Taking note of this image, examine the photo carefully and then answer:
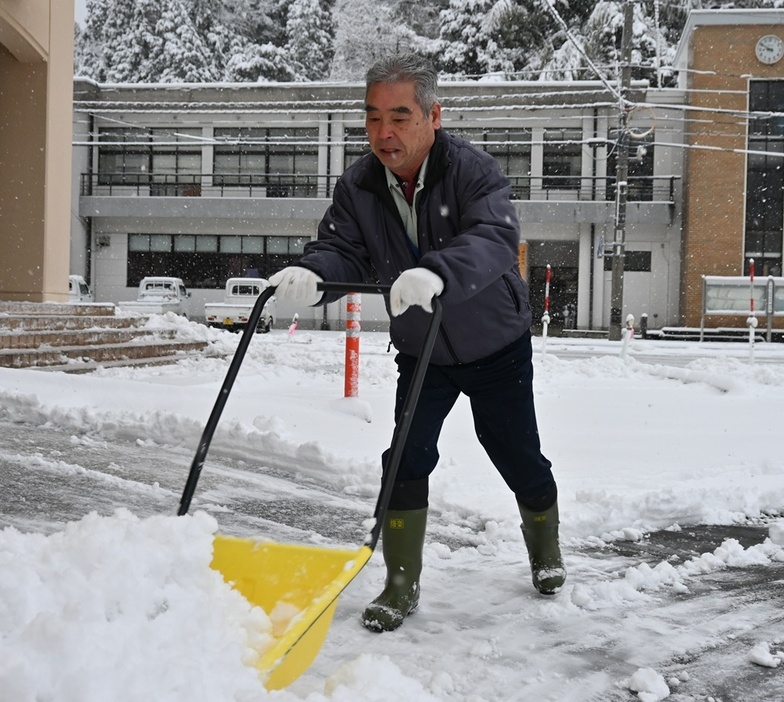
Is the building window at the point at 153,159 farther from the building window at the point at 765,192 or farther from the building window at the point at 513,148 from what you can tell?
the building window at the point at 765,192

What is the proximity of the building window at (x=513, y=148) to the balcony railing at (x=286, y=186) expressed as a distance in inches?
1.9

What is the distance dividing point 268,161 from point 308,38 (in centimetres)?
1083

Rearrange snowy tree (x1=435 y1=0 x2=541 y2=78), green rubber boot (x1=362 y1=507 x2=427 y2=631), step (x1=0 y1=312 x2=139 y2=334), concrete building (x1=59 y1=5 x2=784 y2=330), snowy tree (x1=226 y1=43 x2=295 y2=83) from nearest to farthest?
green rubber boot (x1=362 y1=507 x2=427 y2=631), step (x1=0 y1=312 x2=139 y2=334), concrete building (x1=59 y1=5 x2=784 y2=330), snowy tree (x1=435 y1=0 x2=541 y2=78), snowy tree (x1=226 y1=43 x2=295 y2=83)

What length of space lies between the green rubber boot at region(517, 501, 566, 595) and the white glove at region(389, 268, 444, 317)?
3.90 feet

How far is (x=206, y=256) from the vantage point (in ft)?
102

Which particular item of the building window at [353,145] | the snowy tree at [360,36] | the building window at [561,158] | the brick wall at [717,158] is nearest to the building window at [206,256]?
the building window at [353,145]

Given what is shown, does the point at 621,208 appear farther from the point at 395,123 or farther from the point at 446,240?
the point at 395,123

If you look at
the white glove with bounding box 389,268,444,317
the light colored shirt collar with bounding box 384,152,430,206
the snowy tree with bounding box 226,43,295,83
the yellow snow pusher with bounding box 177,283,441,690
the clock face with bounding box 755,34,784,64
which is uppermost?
the snowy tree with bounding box 226,43,295,83

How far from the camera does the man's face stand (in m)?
2.76

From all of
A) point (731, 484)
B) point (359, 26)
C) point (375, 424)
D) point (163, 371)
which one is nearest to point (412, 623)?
point (731, 484)

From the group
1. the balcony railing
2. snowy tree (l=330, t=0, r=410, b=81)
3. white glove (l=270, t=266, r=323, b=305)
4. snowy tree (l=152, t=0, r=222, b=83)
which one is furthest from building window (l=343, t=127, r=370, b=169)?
white glove (l=270, t=266, r=323, b=305)

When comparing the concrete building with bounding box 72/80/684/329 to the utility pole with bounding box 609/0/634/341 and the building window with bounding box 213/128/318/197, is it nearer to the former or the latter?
the building window with bounding box 213/128/318/197

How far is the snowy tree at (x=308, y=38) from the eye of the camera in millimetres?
39044

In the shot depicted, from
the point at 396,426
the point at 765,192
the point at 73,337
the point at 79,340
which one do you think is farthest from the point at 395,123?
the point at 765,192
